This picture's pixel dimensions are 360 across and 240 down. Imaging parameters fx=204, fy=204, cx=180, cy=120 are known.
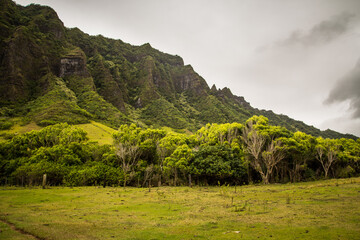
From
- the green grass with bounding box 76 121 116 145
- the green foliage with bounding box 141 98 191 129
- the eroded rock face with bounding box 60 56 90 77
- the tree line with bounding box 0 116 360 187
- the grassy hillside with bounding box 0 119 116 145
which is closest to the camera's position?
the tree line with bounding box 0 116 360 187

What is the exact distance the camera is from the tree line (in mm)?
37875

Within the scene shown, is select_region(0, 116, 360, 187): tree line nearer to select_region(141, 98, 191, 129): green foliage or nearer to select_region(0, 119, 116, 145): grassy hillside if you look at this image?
select_region(0, 119, 116, 145): grassy hillside

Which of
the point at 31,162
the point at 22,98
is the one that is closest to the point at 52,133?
the point at 31,162

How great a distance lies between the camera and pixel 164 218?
568 inches

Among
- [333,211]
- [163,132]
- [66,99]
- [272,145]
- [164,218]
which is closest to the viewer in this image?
[333,211]

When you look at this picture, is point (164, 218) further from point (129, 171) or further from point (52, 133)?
point (52, 133)

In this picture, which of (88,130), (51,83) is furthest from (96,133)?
(51,83)

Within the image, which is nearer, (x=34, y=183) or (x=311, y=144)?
(x=34, y=183)

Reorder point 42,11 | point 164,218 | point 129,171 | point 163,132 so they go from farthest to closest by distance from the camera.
→ 1. point 42,11
2. point 163,132
3. point 129,171
4. point 164,218

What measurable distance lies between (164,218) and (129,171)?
94.3ft

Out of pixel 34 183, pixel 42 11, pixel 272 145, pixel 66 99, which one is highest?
pixel 42 11

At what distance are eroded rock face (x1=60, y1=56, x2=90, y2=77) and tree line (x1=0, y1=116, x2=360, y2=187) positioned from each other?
12337cm

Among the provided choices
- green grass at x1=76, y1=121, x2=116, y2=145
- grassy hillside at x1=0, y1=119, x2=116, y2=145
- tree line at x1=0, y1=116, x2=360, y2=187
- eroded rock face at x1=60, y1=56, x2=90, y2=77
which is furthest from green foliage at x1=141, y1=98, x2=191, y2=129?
tree line at x1=0, y1=116, x2=360, y2=187

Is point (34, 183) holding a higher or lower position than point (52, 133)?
lower
